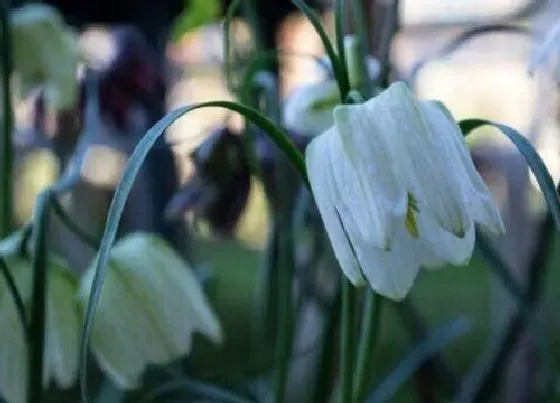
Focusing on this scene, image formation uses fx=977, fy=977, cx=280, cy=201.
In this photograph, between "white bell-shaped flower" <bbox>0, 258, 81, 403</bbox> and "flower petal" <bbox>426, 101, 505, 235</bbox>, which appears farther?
"white bell-shaped flower" <bbox>0, 258, 81, 403</bbox>

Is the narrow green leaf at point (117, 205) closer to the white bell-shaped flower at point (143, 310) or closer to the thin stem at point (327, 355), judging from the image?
the white bell-shaped flower at point (143, 310)

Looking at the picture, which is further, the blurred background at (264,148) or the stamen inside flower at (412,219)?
the blurred background at (264,148)

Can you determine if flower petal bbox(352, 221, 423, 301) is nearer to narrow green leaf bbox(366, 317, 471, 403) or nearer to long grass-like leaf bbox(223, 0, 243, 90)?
long grass-like leaf bbox(223, 0, 243, 90)

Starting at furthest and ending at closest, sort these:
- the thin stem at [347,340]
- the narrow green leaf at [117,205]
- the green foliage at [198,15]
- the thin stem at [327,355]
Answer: the green foliage at [198,15] < the thin stem at [327,355] < the thin stem at [347,340] < the narrow green leaf at [117,205]

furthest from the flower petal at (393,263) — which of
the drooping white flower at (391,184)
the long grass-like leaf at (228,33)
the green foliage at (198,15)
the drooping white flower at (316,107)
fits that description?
the green foliage at (198,15)

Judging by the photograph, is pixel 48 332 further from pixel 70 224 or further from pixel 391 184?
pixel 391 184

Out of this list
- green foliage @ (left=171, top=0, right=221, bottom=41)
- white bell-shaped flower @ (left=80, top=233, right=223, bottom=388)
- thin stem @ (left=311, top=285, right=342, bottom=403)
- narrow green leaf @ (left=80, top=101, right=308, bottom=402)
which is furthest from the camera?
green foliage @ (left=171, top=0, right=221, bottom=41)

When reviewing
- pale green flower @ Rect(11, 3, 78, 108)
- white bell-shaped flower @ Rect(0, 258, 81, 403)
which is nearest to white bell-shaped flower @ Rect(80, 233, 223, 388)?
white bell-shaped flower @ Rect(0, 258, 81, 403)

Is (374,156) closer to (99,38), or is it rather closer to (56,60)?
(56,60)
